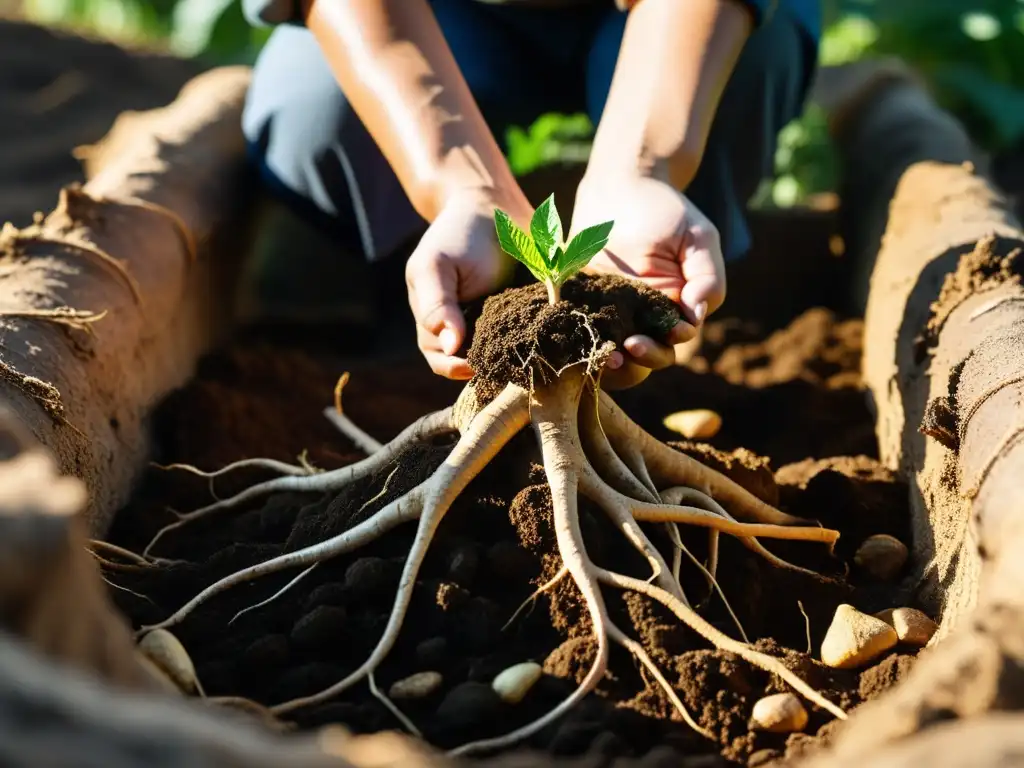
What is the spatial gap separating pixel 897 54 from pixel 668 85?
2.53 metres

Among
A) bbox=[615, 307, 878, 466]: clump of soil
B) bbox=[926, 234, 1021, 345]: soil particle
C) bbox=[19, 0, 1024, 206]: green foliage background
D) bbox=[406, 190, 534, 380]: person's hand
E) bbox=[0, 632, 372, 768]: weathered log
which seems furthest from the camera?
bbox=[19, 0, 1024, 206]: green foliage background

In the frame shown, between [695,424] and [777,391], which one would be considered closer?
[695,424]

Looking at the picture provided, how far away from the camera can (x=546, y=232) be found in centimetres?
151

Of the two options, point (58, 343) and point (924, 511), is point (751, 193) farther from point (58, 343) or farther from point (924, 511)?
point (58, 343)

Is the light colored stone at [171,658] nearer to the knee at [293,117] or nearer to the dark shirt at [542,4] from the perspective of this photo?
the dark shirt at [542,4]

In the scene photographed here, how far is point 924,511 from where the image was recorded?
178 cm

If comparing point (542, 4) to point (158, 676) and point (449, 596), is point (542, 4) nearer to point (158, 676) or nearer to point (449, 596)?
point (449, 596)

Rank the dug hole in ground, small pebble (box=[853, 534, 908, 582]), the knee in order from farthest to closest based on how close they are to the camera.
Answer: the knee
small pebble (box=[853, 534, 908, 582])
the dug hole in ground

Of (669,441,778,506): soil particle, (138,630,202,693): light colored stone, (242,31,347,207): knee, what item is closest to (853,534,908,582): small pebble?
(669,441,778,506): soil particle

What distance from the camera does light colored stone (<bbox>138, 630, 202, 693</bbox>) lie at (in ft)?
4.27

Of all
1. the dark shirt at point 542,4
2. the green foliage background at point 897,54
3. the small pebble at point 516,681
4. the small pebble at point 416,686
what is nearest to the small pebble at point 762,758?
the small pebble at point 516,681

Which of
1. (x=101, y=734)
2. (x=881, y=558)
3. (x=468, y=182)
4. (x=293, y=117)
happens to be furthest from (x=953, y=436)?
(x=293, y=117)

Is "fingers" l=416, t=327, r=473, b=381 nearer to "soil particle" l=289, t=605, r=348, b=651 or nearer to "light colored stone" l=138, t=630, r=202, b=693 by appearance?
"soil particle" l=289, t=605, r=348, b=651

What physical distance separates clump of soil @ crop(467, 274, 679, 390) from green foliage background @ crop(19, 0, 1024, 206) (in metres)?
1.65
